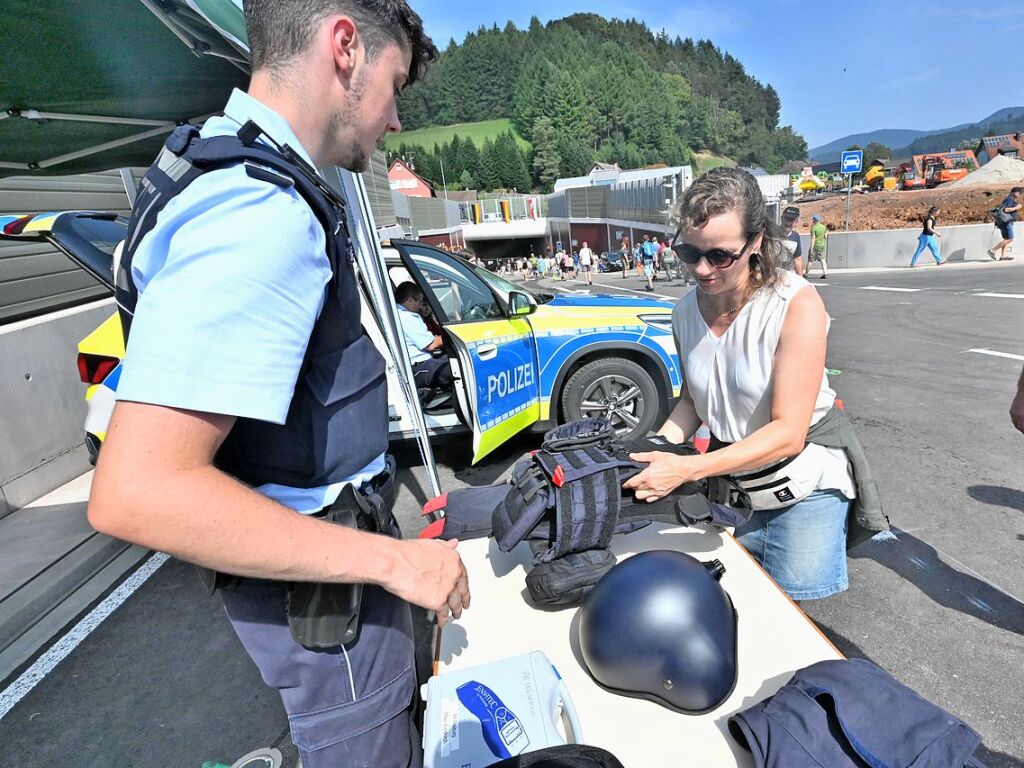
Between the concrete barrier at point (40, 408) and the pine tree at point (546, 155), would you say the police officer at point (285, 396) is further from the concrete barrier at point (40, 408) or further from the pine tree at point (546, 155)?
the pine tree at point (546, 155)

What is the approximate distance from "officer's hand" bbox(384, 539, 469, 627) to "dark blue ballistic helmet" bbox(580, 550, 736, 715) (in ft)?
1.67

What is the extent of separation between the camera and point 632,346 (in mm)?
4738

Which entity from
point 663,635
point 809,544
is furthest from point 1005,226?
point 663,635

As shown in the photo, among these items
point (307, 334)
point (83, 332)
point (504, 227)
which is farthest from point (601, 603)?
point (504, 227)

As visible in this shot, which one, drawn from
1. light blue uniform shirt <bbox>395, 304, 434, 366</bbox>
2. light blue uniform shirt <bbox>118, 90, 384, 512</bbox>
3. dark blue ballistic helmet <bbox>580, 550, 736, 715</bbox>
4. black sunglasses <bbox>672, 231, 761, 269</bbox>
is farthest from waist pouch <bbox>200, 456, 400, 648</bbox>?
light blue uniform shirt <bbox>395, 304, 434, 366</bbox>

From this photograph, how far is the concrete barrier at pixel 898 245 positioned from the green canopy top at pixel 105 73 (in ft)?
69.1

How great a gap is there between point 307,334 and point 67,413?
243 inches

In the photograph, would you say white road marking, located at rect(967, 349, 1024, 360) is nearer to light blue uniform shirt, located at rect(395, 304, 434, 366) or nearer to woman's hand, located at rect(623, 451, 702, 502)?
light blue uniform shirt, located at rect(395, 304, 434, 366)

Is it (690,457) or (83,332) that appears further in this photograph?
(83,332)

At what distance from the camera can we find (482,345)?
165 inches

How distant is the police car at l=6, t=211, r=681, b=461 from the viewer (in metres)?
4.14

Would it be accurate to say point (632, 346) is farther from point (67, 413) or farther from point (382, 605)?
point (67, 413)

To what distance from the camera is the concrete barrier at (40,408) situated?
4762 millimetres

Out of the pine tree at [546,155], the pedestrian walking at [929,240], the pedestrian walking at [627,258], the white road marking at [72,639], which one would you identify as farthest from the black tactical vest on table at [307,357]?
the pine tree at [546,155]
